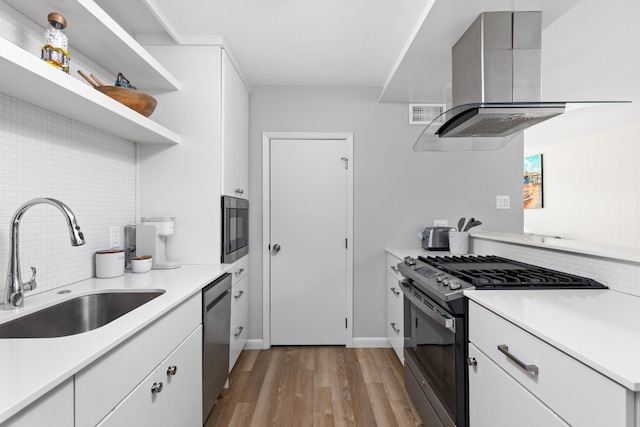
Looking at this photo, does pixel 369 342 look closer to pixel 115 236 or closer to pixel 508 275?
pixel 508 275

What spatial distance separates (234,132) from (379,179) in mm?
1401

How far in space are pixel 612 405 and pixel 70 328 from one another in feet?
6.04

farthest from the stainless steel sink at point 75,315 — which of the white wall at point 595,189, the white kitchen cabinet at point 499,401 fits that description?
the white wall at point 595,189

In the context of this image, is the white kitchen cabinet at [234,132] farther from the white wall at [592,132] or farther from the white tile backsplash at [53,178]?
the white wall at [592,132]

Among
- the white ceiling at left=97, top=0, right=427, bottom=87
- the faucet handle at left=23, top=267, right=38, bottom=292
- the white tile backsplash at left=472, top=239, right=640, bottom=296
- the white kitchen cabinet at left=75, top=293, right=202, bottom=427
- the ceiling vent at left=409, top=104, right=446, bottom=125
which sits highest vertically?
the white ceiling at left=97, top=0, right=427, bottom=87

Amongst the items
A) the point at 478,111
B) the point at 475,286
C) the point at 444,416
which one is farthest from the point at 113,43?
the point at 444,416

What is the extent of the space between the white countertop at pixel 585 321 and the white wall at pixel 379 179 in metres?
1.77

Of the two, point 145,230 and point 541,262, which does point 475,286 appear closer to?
point 541,262

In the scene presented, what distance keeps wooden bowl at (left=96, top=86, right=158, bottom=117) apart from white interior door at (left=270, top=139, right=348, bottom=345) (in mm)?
1382

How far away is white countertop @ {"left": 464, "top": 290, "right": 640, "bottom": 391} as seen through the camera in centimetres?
72

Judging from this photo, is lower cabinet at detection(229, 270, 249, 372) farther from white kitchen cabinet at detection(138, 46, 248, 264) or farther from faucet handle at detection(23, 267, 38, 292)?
faucet handle at detection(23, 267, 38, 292)

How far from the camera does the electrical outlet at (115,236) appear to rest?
78.0 inches

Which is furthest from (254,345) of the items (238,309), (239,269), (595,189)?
(595,189)

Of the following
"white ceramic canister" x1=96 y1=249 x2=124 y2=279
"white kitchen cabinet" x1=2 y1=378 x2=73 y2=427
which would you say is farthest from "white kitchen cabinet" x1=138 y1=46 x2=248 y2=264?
"white kitchen cabinet" x1=2 y1=378 x2=73 y2=427
